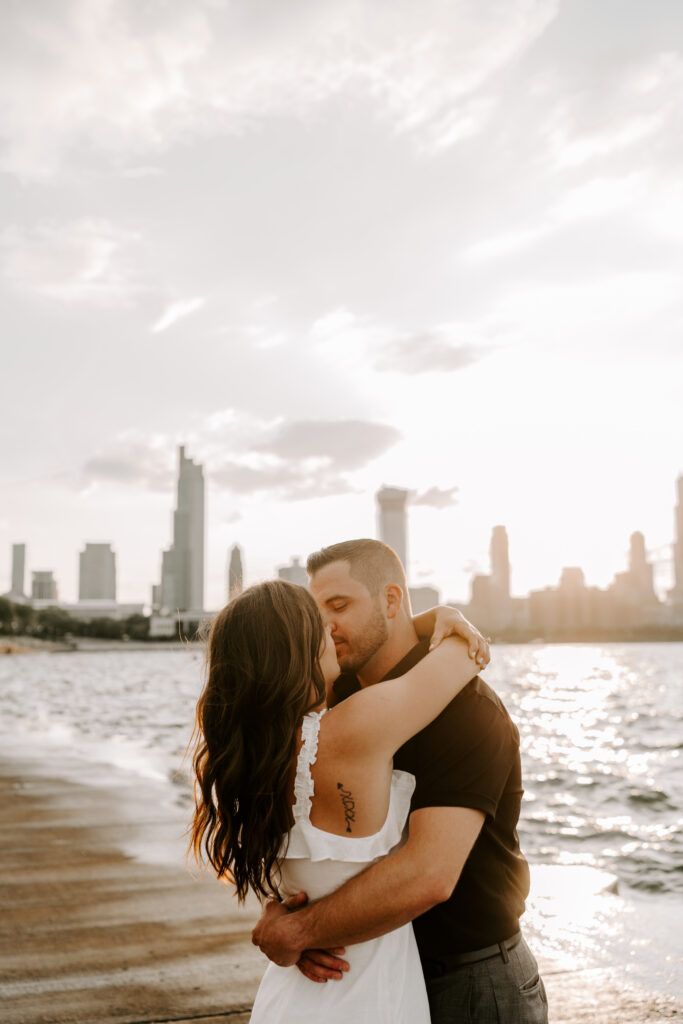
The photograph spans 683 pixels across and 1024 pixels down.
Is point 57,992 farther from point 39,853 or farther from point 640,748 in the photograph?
point 640,748

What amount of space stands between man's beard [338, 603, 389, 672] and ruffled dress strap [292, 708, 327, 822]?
20.4 inches

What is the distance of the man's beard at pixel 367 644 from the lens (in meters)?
2.92

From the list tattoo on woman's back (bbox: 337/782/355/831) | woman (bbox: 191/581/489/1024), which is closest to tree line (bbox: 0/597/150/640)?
woman (bbox: 191/581/489/1024)

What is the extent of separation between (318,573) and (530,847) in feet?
39.9

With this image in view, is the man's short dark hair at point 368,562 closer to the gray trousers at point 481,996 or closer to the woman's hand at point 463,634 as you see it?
the woman's hand at point 463,634

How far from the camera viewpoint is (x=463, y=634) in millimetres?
2785

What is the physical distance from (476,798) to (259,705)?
2.19 ft

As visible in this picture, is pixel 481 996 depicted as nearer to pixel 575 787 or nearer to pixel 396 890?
pixel 396 890

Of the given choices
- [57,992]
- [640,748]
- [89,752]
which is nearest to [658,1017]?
[57,992]

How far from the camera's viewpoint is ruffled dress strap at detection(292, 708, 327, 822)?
2361 millimetres

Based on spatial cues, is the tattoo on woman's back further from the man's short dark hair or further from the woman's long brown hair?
the man's short dark hair

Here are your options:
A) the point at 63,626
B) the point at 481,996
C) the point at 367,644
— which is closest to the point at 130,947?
the point at 481,996

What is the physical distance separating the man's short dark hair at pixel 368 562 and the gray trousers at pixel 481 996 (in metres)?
1.19

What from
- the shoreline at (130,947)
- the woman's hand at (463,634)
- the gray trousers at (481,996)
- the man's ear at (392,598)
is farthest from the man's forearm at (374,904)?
the shoreline at (130,947)
